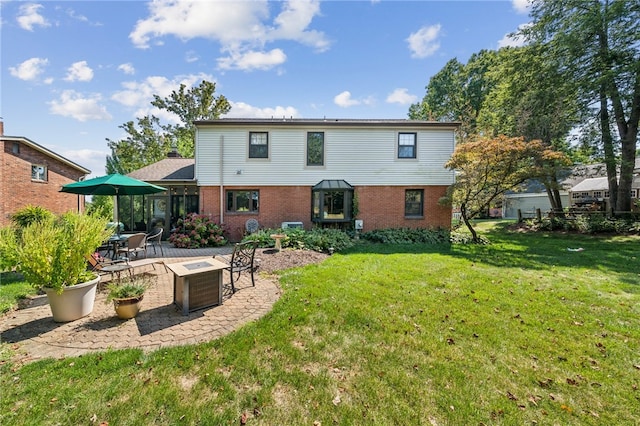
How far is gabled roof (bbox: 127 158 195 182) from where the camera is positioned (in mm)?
12891

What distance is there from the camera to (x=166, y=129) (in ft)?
89.5

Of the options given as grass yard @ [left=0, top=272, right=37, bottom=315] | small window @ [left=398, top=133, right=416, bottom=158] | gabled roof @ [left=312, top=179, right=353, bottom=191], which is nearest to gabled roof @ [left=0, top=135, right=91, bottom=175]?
grass yard @ [left=0, top=272, right=37, bottom=315]

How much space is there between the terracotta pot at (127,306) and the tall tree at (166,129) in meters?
25.2

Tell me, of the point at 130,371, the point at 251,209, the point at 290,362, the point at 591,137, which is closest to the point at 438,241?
the point at 251,209

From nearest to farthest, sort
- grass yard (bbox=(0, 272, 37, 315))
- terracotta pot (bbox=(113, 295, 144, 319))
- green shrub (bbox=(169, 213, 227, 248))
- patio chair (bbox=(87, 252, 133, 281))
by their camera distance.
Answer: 1. terracotta pot (bbox=(113, 295, 144, 319))
2. grass yard (bbox=(0, 272, 37, 315))
3. patio chair (bbox=(87, 252, 133, 281))
4. green shrub (bbox=(169, 213, 227, 248))

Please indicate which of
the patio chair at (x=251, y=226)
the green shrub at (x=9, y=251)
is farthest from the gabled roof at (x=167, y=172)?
the green shrub at (x=9, y=251)

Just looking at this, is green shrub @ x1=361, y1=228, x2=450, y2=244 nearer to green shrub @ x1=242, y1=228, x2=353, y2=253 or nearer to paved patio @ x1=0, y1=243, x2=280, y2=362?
green shrub @ x1=242, y1=228, x2=353, y2=253

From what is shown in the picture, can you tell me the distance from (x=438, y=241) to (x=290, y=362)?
36.4 ft

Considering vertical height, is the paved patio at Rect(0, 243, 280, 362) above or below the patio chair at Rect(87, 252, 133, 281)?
below

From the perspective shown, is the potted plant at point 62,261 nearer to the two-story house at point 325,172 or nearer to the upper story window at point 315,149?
the two-story house at point 325,172

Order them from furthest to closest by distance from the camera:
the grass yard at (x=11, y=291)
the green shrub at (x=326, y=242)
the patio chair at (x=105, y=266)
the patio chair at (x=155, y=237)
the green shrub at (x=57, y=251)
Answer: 1. the green shrub at (x=326, y=242)
2. the patio chair at (x=155, y=237)
3. the patio chair at (x=105, y=266)
4. the grass yard at (x=11, y=291)
5. the green shrub at (x=57, y=251)

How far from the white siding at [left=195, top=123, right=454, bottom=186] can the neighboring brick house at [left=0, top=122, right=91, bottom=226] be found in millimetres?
8916

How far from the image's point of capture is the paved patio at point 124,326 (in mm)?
3377

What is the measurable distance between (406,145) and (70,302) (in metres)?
13.9
